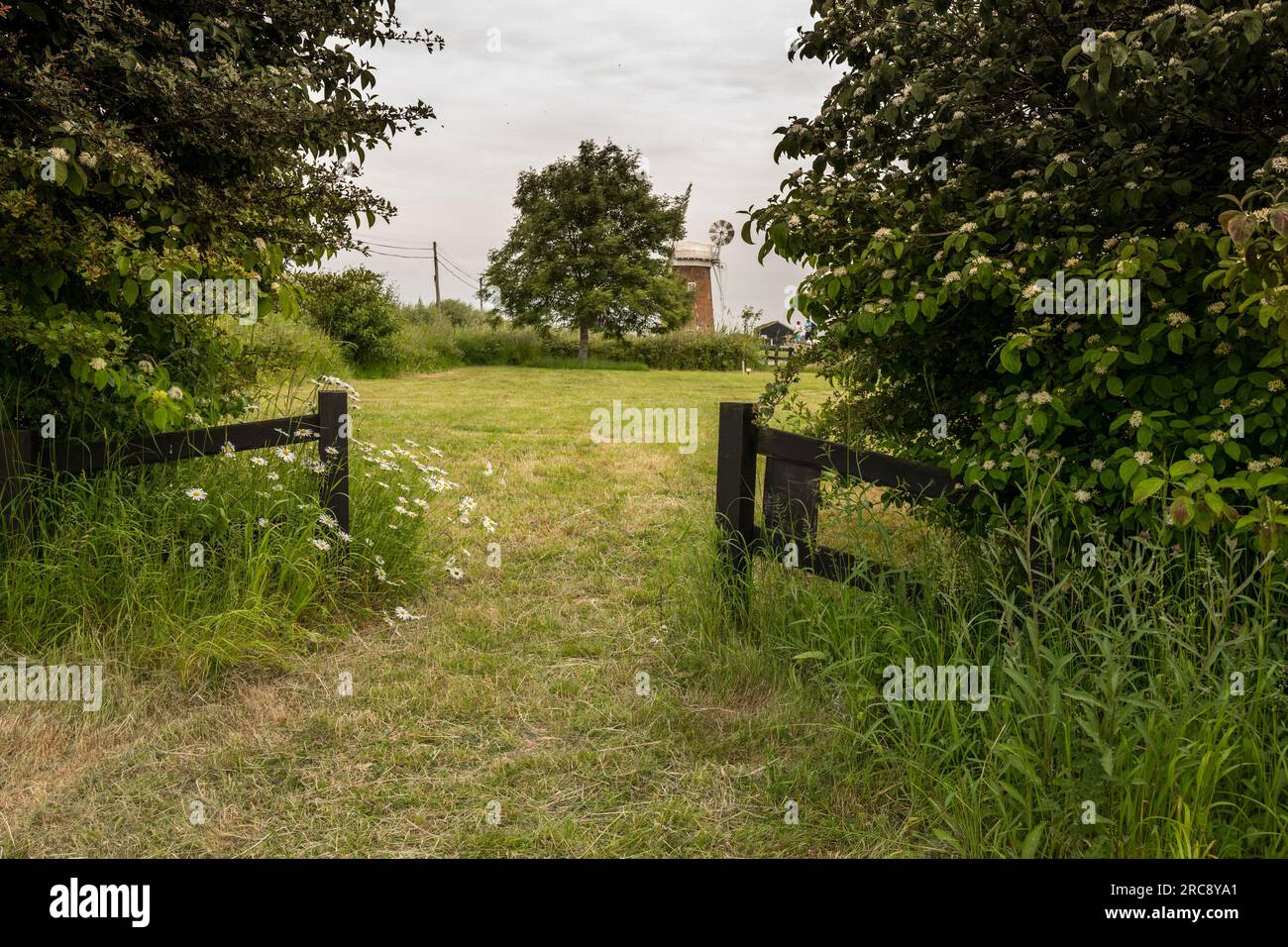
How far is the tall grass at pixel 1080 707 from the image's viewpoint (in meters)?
2.90

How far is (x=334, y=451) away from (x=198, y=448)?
0.85 meters

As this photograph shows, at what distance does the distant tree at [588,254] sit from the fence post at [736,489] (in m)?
28.9

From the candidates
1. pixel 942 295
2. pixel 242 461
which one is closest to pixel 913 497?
pixel 942 295

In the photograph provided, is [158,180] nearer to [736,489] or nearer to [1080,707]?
[736,489]

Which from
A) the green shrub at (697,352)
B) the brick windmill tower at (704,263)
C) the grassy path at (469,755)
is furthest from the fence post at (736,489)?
the brick windmill tower at (704,263)

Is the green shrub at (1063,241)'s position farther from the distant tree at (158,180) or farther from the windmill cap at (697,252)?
the windmill cap at (697,252)

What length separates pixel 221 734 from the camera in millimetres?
4184

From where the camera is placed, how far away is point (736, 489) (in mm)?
5102

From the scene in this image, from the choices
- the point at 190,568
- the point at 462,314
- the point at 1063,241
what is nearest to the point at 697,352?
the point at 462,314

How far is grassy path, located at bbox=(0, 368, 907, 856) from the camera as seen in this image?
3.40m
